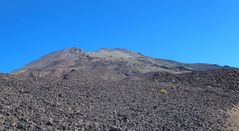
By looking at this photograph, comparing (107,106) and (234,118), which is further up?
(107,106)

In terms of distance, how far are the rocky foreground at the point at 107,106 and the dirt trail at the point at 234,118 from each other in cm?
32

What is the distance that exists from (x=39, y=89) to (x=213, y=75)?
2803 centimetres

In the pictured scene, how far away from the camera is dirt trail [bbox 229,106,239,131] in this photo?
2356 cm

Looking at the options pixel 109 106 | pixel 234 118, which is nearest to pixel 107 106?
pixel 109 106

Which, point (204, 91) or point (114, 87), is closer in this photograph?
point (114, 87)

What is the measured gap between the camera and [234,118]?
26062 mm

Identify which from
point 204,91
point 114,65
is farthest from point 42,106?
point 114,65

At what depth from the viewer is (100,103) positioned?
23.3 m

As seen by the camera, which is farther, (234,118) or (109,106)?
(234,118)

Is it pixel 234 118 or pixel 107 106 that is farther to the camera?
pixel 234 118

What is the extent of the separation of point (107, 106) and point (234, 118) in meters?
8.47

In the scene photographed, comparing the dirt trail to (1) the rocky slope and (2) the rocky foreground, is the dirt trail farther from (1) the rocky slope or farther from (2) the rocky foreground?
(2) the rocky foreground

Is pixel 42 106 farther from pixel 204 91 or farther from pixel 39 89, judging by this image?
pixel 204 91

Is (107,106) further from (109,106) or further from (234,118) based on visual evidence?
(234,118)
